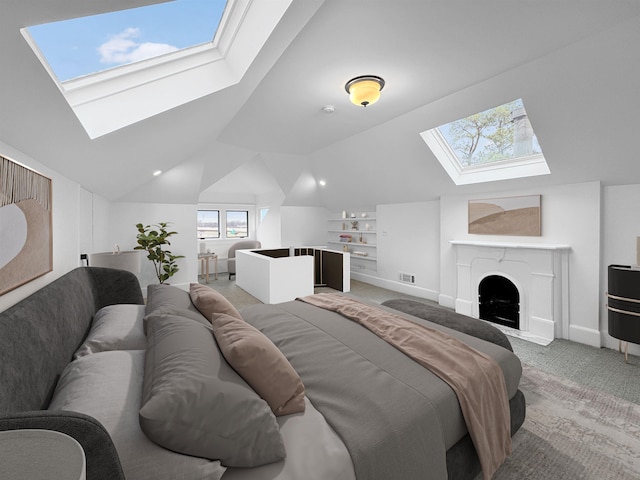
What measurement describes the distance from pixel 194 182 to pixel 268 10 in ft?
13.6

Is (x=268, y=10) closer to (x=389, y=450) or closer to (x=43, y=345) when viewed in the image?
(x=43, y=345)

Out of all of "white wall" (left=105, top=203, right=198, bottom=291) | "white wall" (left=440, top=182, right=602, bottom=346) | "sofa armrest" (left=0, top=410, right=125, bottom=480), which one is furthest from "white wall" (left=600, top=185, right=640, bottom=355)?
"white wall" (left=105, top=203, right=198, bottom=291)

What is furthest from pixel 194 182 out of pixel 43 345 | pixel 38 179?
pixel 43 345

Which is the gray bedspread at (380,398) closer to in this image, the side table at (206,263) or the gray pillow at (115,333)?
the gray pillow at (115,333)

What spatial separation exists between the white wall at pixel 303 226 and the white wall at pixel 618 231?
5666mm

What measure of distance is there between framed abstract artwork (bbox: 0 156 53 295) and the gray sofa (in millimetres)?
125

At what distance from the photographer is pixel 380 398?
51.7 inches

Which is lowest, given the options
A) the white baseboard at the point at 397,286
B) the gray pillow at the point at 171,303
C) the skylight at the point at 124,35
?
the white baseboard at the point at 397,286

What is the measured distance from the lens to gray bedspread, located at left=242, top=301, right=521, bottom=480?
44.8 inches

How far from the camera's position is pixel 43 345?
1.18 m

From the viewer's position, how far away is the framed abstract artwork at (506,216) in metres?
3.95

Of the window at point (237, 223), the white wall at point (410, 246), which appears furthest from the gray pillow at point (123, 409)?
the window at point (237, 223)

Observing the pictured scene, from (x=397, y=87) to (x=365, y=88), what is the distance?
51 cm

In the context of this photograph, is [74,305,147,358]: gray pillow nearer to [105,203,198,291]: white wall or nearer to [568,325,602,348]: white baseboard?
[105,203,198,291]: white wall
